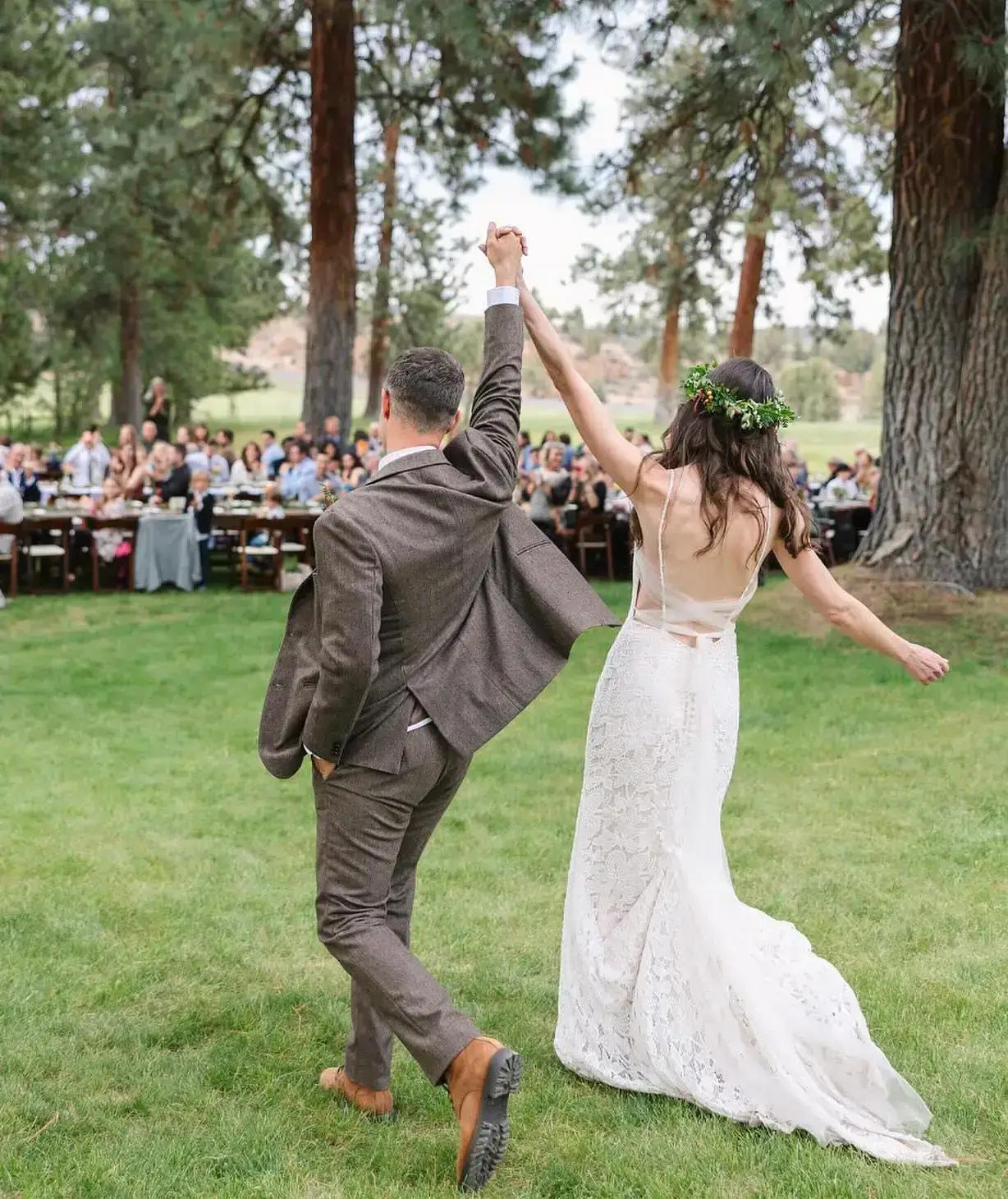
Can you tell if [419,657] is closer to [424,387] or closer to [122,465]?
[424,387]

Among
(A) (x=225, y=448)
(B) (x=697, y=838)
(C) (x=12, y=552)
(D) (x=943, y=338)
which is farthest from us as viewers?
(A) (x=225, y=448)

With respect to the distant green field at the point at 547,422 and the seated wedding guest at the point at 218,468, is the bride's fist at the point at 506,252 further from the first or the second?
the distant green field at the point at 547,422

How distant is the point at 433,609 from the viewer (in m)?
3.50

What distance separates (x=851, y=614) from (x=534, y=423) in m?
51.9

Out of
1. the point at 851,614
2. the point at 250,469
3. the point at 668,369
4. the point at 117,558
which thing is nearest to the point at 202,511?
the point at 117,558

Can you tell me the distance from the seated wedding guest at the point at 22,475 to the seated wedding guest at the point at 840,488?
9.81 metres

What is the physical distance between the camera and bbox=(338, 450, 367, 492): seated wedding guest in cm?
1533

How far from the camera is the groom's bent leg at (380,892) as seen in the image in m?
3.44

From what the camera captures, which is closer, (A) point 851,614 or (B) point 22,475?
(A) point 851,614

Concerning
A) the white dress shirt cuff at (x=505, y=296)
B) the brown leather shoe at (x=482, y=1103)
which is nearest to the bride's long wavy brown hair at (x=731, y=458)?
the white dress shirt cuff at (x=505, y=296)

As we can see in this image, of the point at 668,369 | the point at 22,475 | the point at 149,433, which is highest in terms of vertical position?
the point at 668,369

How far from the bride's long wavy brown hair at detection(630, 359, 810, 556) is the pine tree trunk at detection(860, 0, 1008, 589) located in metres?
8.57

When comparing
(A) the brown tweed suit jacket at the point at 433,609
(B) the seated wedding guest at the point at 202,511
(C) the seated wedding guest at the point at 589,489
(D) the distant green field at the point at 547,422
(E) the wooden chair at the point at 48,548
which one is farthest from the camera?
(D) the distant green field at the point at 547,422

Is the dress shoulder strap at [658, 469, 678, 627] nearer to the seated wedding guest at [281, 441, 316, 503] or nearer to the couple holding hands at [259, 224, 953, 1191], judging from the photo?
the couple holding hands at [259, 224, 953, 1191]
